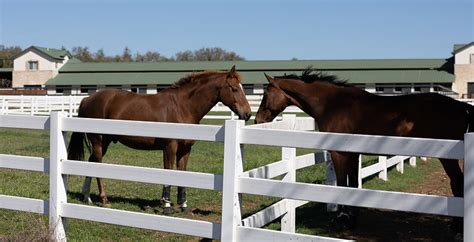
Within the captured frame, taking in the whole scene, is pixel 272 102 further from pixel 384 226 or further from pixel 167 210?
pixel 384 226

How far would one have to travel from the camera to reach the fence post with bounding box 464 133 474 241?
3723 mm

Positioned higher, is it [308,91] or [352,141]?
[308,91]

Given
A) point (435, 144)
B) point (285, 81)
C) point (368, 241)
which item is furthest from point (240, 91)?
point (435, 144)

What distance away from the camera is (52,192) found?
5590 millimetres

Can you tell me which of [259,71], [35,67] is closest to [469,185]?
[259,71]

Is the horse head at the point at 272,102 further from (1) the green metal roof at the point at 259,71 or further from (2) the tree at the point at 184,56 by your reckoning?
(2) the tree at the point at 184,56

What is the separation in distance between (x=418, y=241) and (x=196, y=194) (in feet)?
13.5

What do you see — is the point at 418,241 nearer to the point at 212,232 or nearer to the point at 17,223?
the point at 212,232

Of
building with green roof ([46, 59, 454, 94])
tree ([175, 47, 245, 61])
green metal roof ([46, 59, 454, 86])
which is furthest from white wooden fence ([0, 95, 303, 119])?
tree ([175, 47, 245, 61])

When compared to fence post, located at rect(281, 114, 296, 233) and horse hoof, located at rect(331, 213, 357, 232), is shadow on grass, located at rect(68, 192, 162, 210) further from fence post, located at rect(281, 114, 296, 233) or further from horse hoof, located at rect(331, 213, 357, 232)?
horse hoof, located at rect(331, 213, 357, 232)

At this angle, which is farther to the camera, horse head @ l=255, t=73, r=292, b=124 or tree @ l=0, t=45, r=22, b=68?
tree @ l=0, t=45, r=22, b=68

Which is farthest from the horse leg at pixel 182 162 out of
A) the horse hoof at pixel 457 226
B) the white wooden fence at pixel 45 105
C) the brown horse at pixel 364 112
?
the white wooden fence at pixel 45 105

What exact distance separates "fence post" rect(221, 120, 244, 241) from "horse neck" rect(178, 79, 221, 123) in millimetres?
3945

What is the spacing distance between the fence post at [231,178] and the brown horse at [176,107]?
12.0 feet
